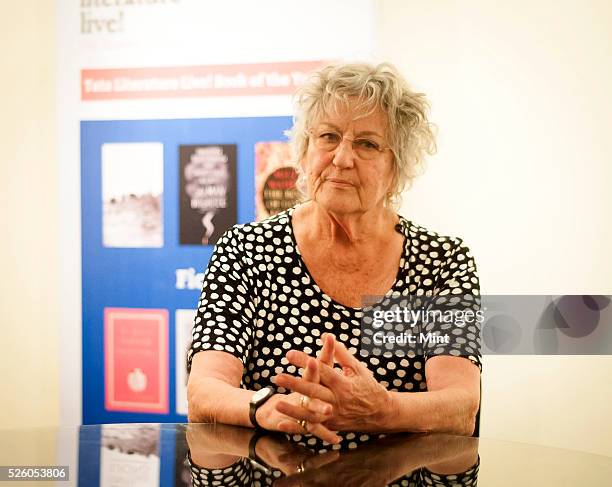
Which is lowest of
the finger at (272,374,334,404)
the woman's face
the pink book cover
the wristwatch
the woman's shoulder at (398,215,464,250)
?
the pink book cover

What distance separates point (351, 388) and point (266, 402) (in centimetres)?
20

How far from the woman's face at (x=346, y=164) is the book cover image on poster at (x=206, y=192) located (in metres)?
1.25

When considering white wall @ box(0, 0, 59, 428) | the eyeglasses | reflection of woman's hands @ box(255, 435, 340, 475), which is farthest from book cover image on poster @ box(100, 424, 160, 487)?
white wall @ box(0, 0, 59, 428)

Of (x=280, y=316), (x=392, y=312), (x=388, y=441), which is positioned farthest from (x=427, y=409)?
(x=280, y=316)

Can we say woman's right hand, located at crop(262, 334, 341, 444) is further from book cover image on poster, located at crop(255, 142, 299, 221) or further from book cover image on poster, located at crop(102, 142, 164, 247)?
book cover image on poster, located at crop(102, 142, 164, 247)

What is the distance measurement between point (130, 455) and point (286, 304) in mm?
682

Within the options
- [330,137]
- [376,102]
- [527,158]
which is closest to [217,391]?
[330,137]

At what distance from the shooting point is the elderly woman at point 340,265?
1970mm

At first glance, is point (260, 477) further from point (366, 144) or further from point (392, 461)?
point (366, 144)

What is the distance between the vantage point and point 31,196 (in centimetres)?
372

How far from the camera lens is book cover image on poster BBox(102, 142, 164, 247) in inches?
135

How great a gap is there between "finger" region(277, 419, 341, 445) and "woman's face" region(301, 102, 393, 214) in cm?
72

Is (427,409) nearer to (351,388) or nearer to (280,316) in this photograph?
(351,388)

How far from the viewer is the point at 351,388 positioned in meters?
1.65
